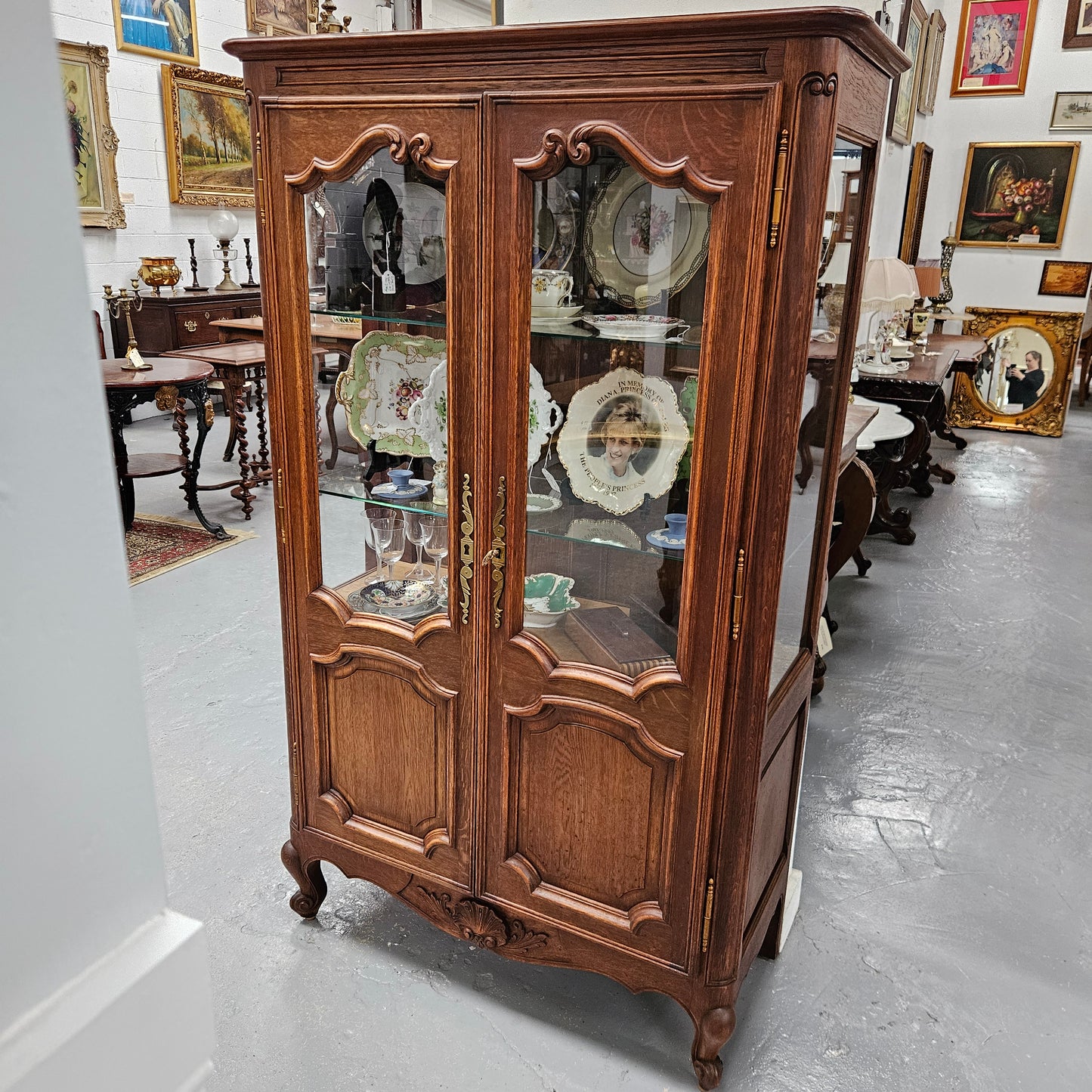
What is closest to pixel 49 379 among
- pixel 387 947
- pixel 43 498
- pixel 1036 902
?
pixel 43 498

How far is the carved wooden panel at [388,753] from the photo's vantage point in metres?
1.95

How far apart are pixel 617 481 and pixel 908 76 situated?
6.07 meters

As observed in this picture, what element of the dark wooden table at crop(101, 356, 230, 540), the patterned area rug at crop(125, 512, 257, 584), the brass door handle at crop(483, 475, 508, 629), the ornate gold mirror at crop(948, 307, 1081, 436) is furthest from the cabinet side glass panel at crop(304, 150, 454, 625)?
the ornate gold mirror at crop(948, 307, 1081, 436)

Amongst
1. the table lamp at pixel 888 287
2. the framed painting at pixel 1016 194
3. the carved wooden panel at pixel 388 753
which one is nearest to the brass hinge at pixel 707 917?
the carved wooden panel at pixel 388 753

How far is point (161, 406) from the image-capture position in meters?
4.68

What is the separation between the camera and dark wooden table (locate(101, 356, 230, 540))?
441cm

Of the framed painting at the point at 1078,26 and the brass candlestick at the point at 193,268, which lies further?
the brass candlestick at the point at 193,268

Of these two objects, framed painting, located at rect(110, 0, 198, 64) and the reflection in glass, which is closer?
framed painting, located at rect(110, 0, 198, 64)

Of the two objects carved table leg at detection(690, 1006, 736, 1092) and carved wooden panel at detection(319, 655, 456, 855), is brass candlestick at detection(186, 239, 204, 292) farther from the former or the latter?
carved table leg at detection(690, 1006, 736, 1092)

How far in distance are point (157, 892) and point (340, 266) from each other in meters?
1.51

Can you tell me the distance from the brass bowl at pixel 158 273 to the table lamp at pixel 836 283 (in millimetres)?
6228

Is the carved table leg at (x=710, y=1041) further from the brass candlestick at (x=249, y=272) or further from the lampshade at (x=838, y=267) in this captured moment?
the brass candlestick at (x=249, y=272)

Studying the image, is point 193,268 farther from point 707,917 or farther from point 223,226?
point 707,917

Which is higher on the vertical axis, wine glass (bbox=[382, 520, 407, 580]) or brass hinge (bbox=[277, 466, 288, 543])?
brass hinge (bbox=[277, 466, 288, 543])
